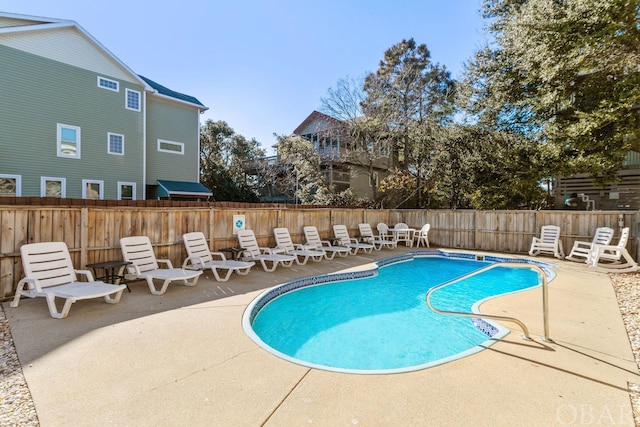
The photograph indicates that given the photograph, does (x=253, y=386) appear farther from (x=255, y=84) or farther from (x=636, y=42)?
(x=255, y=84)

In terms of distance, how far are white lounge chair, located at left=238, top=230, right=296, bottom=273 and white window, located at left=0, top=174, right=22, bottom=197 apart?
968 cm

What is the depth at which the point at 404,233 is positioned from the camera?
539 inches

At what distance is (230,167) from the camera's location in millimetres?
22656

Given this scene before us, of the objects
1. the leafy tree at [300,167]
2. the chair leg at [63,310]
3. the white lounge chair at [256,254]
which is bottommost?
the chair leg at [63,310]

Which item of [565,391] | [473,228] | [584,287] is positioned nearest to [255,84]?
[473,228]

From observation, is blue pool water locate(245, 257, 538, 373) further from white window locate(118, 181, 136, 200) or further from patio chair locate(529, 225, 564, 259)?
white window locate(118, 181, 136, 200)

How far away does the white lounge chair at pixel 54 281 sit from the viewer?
13.6 ft

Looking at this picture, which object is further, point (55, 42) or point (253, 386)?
point (55, 42)

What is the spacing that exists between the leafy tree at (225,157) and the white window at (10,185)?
10.4 m

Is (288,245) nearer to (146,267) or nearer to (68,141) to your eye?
(146,267)

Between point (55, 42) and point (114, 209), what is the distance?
11.1m

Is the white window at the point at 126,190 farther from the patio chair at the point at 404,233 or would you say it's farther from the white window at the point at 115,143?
the patio chair at the point at 404,233

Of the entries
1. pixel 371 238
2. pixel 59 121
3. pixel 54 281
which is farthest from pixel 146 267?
pixel 59 121

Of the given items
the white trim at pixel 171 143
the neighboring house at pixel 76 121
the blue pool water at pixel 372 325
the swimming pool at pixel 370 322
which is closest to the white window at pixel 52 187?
the neighboring house at pixel 76 121
